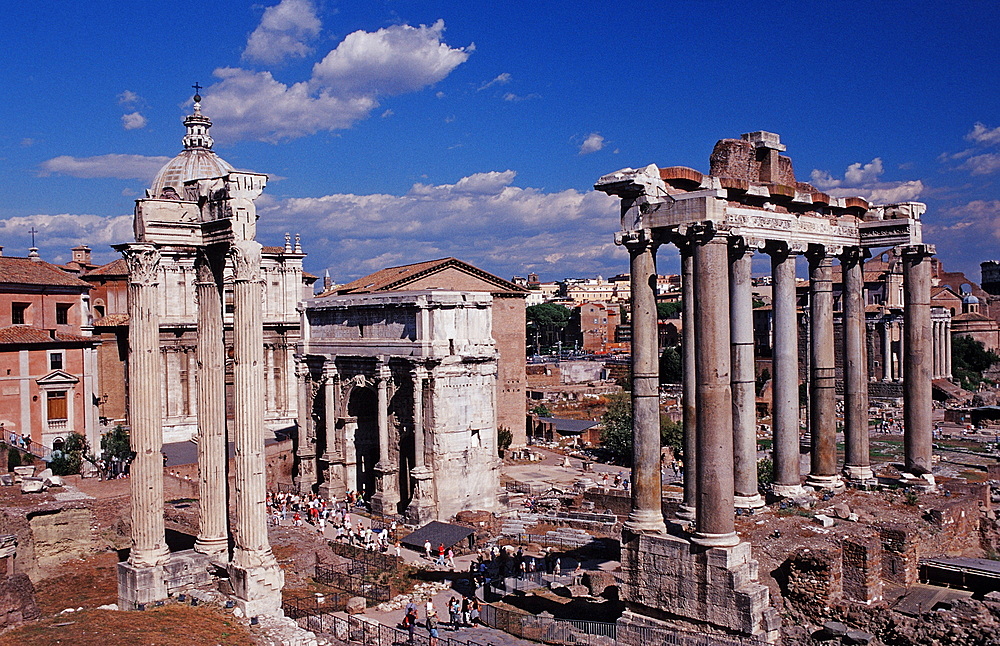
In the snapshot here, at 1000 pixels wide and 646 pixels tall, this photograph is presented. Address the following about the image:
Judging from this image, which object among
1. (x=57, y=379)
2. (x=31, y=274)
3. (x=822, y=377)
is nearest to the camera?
(x=822, y=377)

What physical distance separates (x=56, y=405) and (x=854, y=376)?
102 ft

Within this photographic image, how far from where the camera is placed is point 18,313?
36531 mm

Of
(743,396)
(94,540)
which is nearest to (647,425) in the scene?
(743,396)

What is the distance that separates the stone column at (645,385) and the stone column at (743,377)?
1.92m

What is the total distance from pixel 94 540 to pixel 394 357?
13263 millimetres

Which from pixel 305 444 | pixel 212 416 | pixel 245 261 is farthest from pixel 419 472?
pixel 245 261

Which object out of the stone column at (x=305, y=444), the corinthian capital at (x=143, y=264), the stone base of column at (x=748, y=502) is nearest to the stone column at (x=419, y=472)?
the stone column at (x=305, y=444)

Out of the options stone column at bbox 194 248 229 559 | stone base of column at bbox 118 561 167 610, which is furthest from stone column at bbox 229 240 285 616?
stone column at bbox 194 248 229 559

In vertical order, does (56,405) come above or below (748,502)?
above

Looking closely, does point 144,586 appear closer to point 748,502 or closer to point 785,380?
point 748,502

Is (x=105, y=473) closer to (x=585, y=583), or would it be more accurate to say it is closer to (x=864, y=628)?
(x=585, y=583)

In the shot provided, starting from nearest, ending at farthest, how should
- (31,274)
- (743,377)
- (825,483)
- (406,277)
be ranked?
(743,377), (825,483), (31,274), (406,277)

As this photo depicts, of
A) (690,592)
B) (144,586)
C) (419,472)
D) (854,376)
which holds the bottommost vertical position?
(419,472)

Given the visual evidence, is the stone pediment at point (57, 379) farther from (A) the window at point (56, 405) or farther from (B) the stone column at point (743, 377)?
(B) the stone column at point (743, 377)
